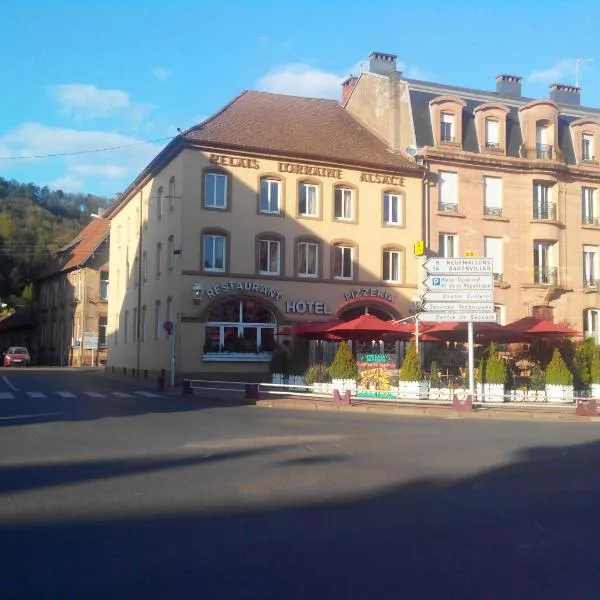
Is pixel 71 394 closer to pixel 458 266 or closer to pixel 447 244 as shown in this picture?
pixel 458 266

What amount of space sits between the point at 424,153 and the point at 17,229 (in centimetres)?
5332

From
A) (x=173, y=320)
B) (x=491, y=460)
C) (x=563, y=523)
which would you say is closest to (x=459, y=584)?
(x=563, y=523)

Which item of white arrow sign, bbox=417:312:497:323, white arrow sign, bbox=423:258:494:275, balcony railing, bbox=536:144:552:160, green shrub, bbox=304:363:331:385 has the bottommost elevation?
green shrub, bbox=304:363:331:385

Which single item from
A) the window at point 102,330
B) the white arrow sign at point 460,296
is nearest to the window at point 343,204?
the white arrow sign at point 460,296

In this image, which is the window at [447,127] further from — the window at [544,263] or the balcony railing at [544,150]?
the window at [544,263]

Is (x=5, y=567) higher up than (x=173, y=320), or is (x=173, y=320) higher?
(x=173, y=320)

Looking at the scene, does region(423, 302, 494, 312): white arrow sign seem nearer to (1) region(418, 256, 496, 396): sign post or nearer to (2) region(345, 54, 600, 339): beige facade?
A: (1) region(418, 256, 496, 396): sign post

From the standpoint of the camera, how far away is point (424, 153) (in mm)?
39562

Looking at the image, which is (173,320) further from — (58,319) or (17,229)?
(17,229)

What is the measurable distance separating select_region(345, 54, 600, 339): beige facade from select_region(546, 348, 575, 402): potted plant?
13088mm

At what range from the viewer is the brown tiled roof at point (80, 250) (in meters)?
63.2

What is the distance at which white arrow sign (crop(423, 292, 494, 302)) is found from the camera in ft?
85.8

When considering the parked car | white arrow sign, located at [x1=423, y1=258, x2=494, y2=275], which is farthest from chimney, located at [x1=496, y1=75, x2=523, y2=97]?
the parked car

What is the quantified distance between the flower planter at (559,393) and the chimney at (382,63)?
73.5 feet
